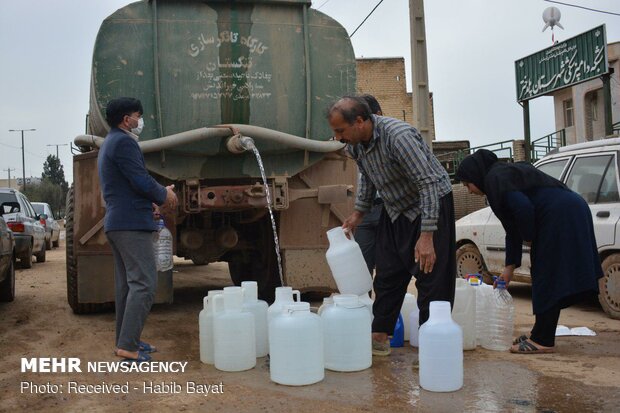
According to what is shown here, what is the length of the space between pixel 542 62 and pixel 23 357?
2013cm

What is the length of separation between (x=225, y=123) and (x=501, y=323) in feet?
A: 9.79

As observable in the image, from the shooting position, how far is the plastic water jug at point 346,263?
463 cm

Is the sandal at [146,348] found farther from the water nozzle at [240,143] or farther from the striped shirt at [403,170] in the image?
the striped shirt at [403,170]

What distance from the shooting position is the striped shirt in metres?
4.12

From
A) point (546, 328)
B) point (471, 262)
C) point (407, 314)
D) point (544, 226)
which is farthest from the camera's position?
point (471, 262)

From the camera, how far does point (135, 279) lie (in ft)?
15.0

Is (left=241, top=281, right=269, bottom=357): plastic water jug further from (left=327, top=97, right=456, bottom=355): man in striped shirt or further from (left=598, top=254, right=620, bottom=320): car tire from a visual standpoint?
(left=598, top=254, right=620, bottom=320): car tire

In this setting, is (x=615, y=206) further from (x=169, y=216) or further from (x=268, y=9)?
(x=169, y=216)

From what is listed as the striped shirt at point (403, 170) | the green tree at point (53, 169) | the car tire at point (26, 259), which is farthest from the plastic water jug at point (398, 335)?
the green tree at point (53, 169)

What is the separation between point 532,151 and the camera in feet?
79.4

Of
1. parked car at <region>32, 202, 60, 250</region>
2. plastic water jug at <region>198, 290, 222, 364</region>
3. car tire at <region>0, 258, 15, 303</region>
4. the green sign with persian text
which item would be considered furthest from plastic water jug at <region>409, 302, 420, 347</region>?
parked car at <region>32, 202, 60, 250</region>

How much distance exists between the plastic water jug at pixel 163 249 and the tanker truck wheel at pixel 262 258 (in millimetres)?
1185
